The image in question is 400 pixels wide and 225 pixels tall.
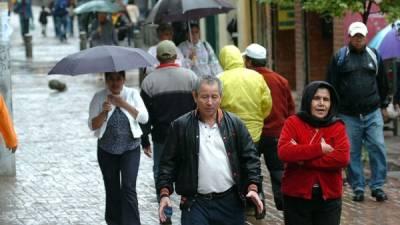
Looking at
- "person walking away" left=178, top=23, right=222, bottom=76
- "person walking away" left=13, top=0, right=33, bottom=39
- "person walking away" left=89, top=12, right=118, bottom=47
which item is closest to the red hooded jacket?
"person walking away" left=178, top=23, right=222, bottom=76

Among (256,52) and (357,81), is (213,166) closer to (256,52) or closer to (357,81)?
(256,52)

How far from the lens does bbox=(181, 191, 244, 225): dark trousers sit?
287 inches

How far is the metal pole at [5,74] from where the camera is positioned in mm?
13539

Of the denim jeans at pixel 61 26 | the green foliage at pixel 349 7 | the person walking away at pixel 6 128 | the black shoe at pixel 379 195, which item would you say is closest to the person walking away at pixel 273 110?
the black shoe at pixel 379 195

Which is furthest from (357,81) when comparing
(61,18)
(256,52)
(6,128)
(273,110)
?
(61,18)

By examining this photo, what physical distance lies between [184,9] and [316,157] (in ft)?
22.6

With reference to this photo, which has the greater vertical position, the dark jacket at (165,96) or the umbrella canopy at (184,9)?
the umbrella canopy at (184,9)

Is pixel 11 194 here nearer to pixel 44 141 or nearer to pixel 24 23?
pixel 44 141

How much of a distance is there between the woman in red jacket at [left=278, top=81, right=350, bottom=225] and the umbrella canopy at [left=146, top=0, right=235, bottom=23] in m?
6.69

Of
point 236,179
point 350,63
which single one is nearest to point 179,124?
point 236,179

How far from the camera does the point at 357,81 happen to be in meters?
11.4

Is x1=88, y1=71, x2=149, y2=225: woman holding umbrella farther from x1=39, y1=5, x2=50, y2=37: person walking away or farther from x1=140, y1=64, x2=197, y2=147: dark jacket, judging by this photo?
x1=39, y1=5, x2=50, y2=37: person walking away

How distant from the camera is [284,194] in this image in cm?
786

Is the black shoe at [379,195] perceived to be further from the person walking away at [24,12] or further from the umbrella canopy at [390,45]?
the person walking away at [24,12]
